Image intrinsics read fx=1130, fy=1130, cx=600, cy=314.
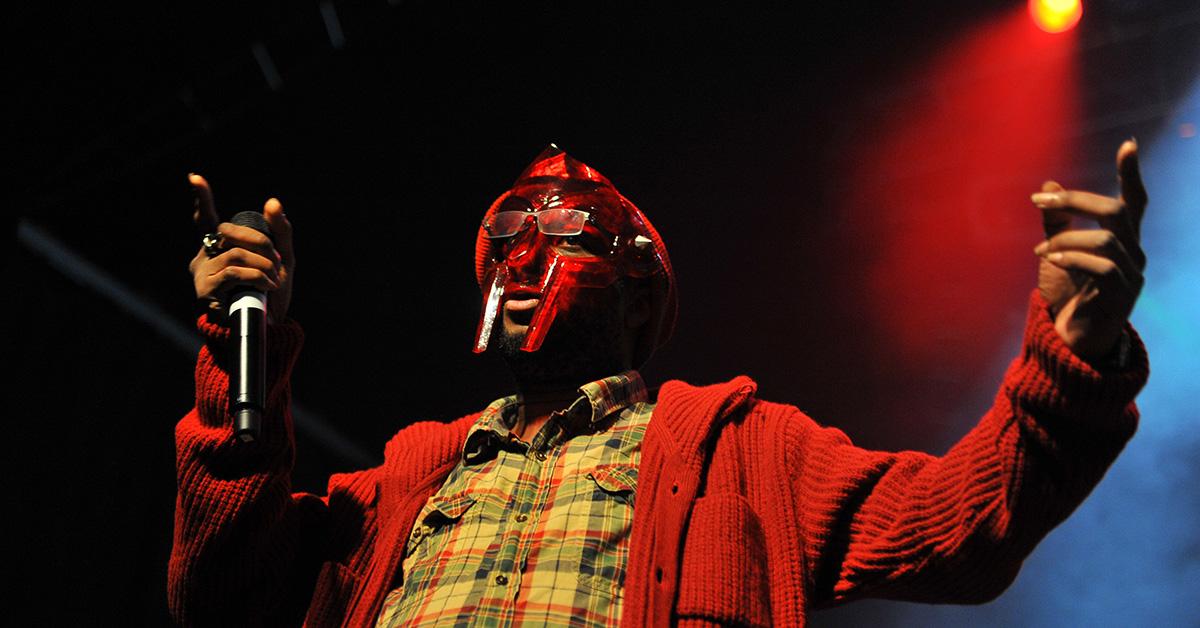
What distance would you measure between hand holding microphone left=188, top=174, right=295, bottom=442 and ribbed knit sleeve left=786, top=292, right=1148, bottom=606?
0.80 meters

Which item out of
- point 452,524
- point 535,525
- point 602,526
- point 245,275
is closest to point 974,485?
point 602,526

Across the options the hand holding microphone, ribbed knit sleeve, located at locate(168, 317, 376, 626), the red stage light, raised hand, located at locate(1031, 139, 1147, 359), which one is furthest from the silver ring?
the red stage light

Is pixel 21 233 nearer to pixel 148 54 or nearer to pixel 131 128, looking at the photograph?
pixel 131 128

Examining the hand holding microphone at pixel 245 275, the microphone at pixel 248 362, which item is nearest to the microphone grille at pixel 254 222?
the hand holding microphone at pixel 245 275

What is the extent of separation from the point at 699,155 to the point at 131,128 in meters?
1.59

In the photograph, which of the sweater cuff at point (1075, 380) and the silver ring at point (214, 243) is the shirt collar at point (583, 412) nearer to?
the silver ring at point (214, 243)

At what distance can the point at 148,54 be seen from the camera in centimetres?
270

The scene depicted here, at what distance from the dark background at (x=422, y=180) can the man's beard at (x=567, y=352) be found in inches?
51.7

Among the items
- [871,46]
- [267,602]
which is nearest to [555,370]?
[267,602]

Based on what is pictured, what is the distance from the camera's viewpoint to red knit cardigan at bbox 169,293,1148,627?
135cm

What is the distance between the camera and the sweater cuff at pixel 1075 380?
1.27m

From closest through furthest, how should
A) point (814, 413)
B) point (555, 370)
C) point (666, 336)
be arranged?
point (555, 370) < point (666, 336) < point (814, 413)

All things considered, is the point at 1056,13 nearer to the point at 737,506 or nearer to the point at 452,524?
the point at 737,506

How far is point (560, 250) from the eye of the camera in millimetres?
2018
